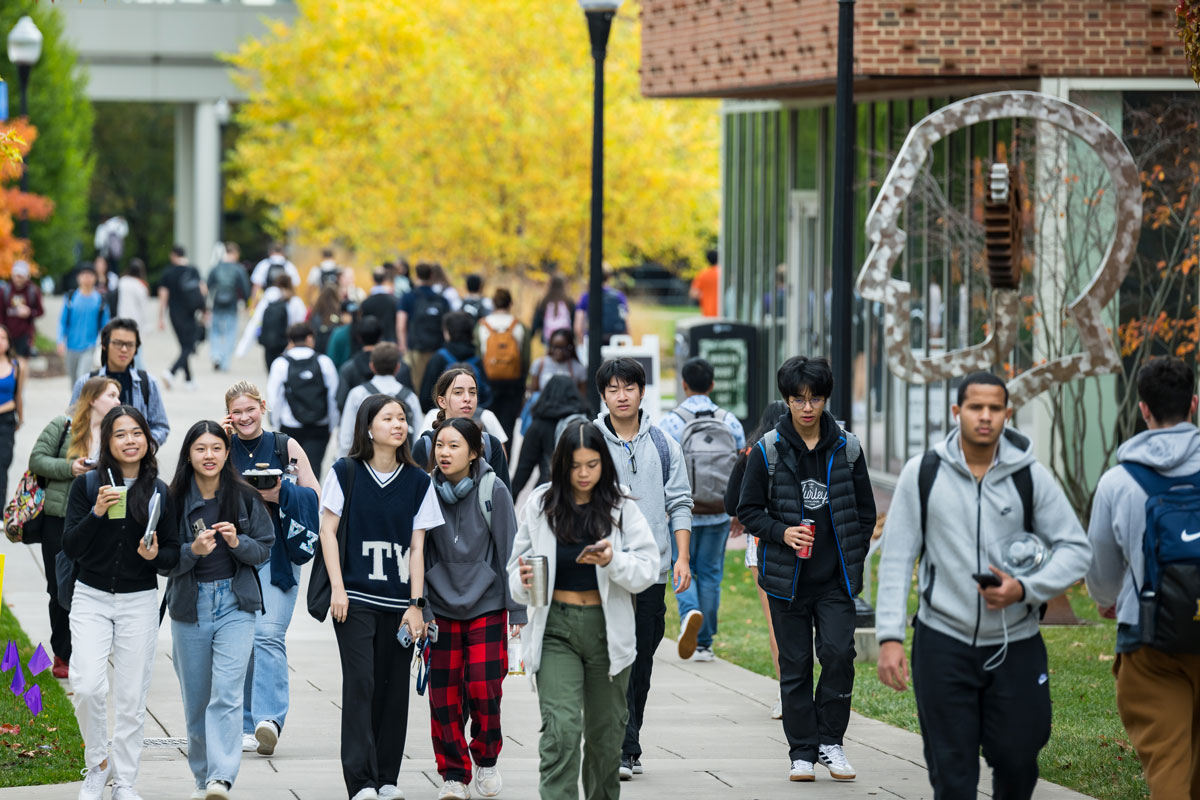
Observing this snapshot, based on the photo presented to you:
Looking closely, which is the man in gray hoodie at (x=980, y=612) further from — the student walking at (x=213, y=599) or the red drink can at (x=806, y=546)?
the student walking at (x=213, y=599)

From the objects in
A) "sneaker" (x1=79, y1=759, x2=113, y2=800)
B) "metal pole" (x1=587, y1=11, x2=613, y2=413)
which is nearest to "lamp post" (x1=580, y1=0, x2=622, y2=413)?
"metal pole" (x1=587, y1=11, x2=613, y2=413)

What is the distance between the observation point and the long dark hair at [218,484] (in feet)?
24.4

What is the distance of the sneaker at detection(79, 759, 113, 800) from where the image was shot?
7242mm

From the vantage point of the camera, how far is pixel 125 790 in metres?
7.25

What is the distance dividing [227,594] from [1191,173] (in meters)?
10.3

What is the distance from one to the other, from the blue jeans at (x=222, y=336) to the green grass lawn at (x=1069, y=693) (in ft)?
56.4

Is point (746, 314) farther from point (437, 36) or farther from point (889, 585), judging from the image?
point (889, 585)

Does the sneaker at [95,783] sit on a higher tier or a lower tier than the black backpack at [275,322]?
lower

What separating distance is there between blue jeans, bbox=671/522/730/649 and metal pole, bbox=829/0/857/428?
1099 mm

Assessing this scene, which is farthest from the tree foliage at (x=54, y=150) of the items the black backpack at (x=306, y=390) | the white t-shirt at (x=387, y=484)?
the white t-shirt at (x=387, y=484)

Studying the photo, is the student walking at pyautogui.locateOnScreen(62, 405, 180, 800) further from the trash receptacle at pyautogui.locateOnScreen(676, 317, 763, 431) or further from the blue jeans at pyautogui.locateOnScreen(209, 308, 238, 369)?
the blue jeans at pyautogui.locateOnScreen(209, 308, 238, 369)

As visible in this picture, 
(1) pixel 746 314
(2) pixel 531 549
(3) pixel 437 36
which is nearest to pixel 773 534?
(2) pixel 531 549

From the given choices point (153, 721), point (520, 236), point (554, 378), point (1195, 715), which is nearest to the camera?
point (1195, 715)

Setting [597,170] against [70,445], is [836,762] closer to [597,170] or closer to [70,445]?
[70,445]
